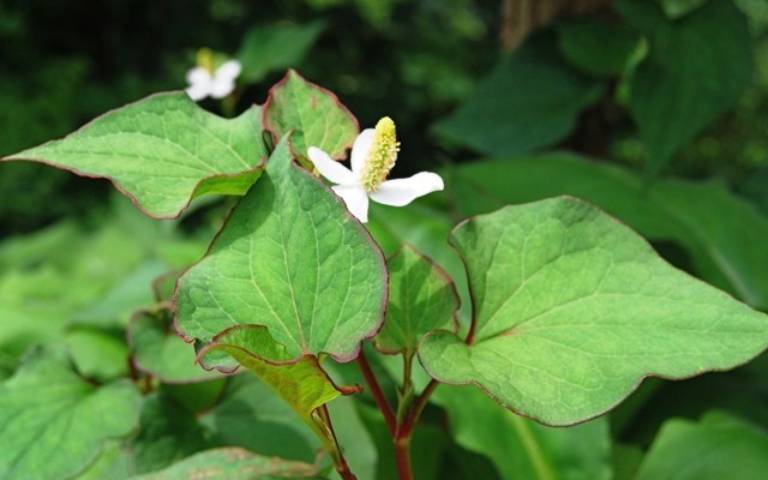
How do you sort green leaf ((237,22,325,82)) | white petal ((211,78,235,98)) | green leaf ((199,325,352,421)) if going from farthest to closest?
green leaf ((237,22,325,82)) → white petal ((211,78,235,98)) → green leaf ((199,325,352,421))

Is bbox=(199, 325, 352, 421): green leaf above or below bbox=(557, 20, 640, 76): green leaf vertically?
above

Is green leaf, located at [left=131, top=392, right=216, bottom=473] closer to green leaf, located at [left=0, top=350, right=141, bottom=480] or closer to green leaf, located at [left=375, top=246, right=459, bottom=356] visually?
green leaf, located at [left=0, top=350, right=141, bottom=480]

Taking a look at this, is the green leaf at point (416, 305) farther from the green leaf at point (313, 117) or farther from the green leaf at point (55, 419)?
the green leaf at point (55, 419)

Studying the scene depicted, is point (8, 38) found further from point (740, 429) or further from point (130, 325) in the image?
point (740, 429)

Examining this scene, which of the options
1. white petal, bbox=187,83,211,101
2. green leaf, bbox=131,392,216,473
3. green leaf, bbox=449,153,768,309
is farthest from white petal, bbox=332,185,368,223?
green leaf, bbox=449,153,768,309

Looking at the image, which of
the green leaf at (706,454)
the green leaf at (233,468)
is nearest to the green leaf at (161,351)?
the green leaf at (233,468)

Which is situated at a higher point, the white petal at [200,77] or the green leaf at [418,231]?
the white petal at [200,77]

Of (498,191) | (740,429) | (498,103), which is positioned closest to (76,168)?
(740,429)
